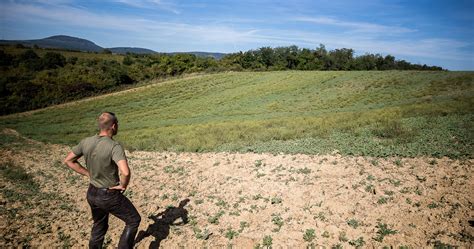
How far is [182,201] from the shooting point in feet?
34.6

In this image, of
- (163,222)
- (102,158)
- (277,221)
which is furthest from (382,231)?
(102,158)

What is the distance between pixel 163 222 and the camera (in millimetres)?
9102

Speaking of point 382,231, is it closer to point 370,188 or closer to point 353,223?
point 353,223

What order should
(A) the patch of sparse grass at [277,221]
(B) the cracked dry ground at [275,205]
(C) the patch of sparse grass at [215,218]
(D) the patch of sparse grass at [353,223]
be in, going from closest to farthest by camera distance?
1. (B) the cracked dry ground at [275,205]
2. (D) the patch of sparse grass at [353,223]
3. (A) the patch of sparse grass at [277,221]
4. (C) the patch of sparse grass at [215,218]

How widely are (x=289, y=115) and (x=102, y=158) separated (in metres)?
26.2

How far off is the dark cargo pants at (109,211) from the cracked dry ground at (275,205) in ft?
6.49

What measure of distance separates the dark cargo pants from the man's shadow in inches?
78.0

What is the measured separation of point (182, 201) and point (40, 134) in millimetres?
23690

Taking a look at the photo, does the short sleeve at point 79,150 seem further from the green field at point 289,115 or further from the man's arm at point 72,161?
the green field at point 289,115

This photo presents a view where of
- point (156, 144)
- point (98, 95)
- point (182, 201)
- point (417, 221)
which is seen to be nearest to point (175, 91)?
point (98, 95)

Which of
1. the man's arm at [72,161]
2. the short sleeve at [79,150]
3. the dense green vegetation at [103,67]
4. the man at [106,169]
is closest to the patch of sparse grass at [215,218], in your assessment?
the man at [106,169]

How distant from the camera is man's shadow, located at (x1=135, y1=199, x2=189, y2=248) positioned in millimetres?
8219

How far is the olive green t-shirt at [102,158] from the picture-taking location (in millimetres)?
5512

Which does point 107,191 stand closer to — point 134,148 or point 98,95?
point 134,148
